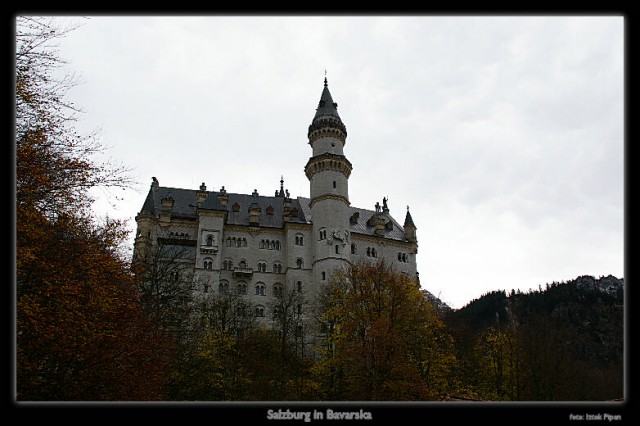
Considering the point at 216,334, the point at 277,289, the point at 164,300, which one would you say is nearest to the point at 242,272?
the point at 277,289

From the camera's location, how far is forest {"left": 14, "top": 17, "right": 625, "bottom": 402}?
39.5 feet

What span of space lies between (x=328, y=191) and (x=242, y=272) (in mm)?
14092

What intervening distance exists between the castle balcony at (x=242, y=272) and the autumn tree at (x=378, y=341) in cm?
1886

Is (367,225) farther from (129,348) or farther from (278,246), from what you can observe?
(129,348)

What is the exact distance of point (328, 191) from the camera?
5859 centimetres

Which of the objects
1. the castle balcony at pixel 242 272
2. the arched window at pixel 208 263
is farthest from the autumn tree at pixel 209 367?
the castle balcony at pixel 242 272

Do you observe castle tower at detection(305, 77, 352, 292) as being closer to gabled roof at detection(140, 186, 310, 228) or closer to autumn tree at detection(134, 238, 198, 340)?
gabled roof at detection(140, 186, 310, 228)

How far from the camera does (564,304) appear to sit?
3042cm

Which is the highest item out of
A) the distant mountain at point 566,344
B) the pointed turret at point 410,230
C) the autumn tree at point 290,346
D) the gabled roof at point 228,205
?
the gabled roof at point 228,205

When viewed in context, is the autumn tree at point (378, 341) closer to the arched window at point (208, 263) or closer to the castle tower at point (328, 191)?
the castle tower at point (328, 191)

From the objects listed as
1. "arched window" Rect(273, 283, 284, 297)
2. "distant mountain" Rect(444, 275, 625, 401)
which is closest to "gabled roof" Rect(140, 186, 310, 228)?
"arched window" Rect(273, 283, 284, 297)

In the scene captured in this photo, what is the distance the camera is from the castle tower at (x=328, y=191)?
56.1 meters
